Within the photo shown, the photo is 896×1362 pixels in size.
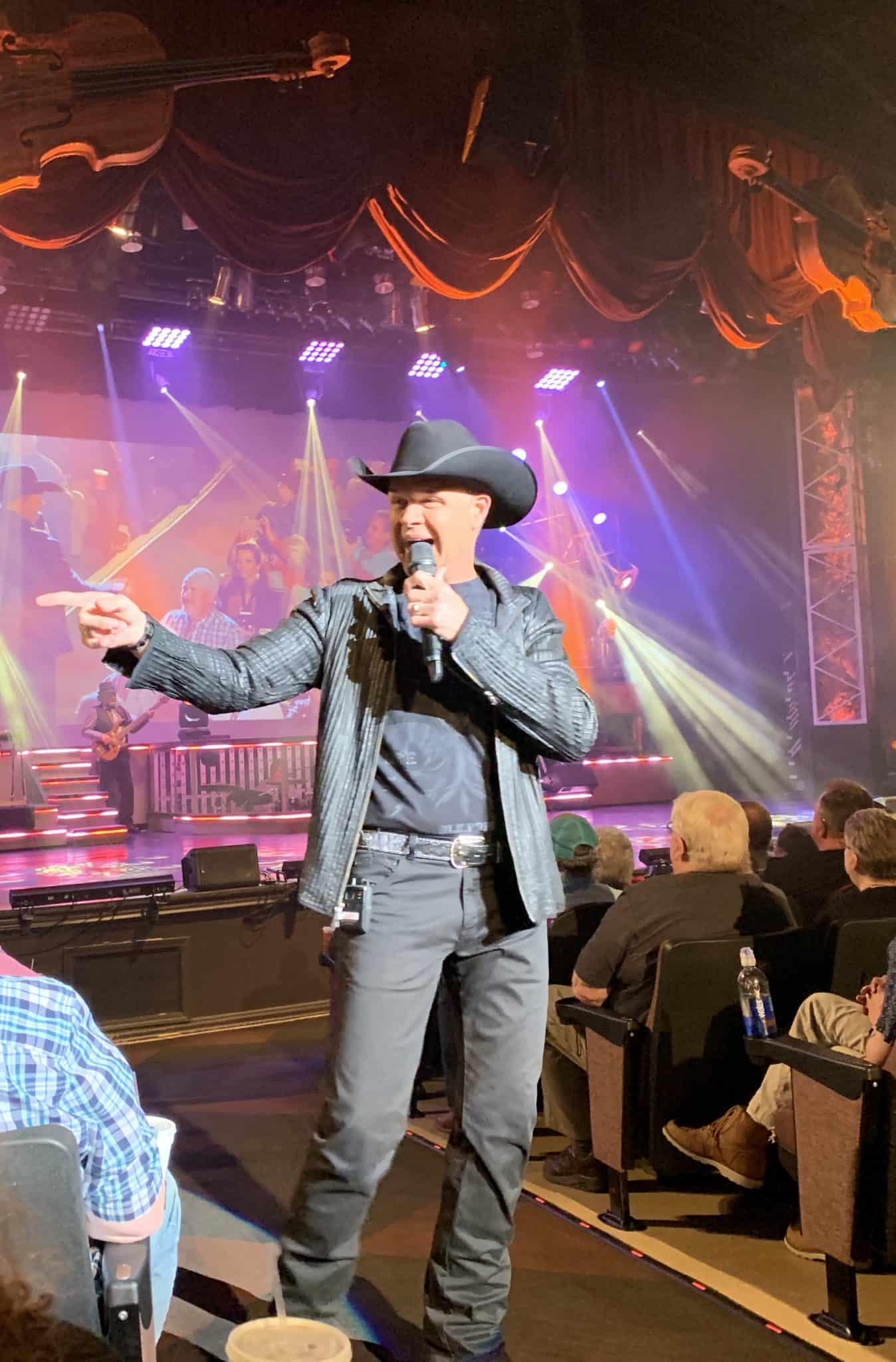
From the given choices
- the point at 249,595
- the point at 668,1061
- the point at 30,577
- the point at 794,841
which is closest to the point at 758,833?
the point at 794,841

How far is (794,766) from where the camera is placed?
41.9ft

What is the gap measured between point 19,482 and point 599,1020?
10.0 meters

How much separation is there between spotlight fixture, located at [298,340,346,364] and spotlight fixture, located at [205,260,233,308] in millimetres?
1762

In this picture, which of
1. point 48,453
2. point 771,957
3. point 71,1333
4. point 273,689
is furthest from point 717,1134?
point 48,453

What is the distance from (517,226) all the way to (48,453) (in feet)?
22.4

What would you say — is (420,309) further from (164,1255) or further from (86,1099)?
(86,1099)

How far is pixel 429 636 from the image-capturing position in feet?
6.10

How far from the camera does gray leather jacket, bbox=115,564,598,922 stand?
6.04 ft

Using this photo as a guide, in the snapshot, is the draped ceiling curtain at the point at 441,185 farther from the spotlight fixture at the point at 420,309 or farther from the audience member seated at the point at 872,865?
the audience member seated at the point at 872,865

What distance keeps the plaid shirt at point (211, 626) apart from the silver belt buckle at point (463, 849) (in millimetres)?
9993

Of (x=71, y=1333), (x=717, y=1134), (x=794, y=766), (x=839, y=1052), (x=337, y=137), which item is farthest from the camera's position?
(x=794, y=766)

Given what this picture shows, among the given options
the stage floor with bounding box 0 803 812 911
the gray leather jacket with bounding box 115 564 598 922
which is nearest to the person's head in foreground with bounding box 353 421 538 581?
the gray leather jacket with bounding box 115 564 598 922

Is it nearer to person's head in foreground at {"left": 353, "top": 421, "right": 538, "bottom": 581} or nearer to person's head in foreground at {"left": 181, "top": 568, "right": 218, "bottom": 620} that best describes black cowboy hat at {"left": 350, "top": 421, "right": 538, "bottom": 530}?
person's head in foreground at {"left": 353, "top": 421, "right": 538, "bottom": 581}

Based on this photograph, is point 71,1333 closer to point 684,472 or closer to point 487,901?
point 487,901
